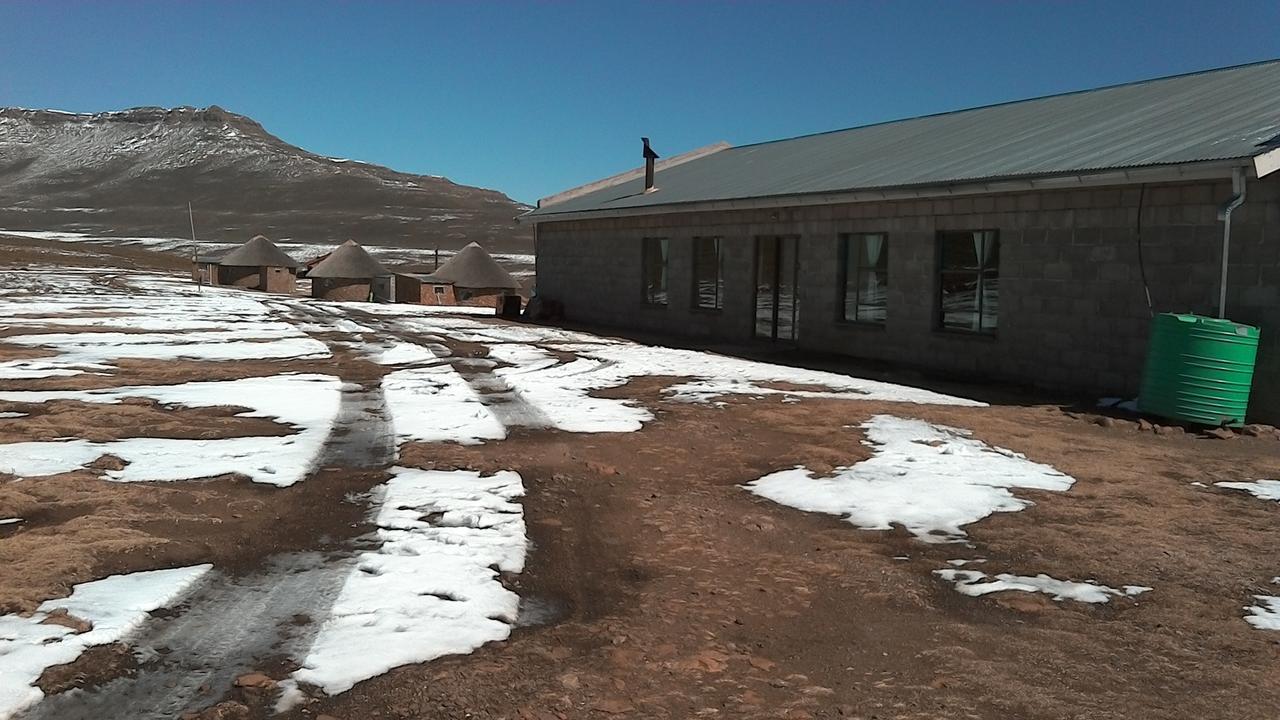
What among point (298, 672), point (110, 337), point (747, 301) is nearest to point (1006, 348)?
point (747, 301)

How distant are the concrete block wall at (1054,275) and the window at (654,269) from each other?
254 centimetres

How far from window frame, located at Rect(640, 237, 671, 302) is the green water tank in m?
11.9

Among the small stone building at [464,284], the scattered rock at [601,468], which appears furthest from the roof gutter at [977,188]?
the small stone building at [464,284]

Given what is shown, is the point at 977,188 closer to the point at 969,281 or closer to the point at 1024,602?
the point at 969,281

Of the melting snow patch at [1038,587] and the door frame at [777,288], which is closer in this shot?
the melting snow patch at [1038,587]

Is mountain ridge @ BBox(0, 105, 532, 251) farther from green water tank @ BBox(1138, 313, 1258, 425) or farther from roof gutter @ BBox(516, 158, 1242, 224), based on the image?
green water tank @ BBox(1138, 313, 1258, 425)

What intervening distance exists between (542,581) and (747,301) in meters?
13.6

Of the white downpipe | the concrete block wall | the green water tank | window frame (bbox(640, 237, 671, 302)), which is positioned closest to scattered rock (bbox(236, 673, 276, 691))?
the green water tank

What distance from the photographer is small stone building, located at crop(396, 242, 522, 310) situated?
3484 cm

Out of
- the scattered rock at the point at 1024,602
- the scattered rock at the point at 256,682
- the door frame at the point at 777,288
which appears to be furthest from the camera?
the door frame at the point at 777,288

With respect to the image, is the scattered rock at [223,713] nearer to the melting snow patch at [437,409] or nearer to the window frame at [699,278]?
the melting snow patch at [437,409]

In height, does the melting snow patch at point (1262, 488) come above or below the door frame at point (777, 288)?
below

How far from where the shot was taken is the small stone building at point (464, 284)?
114 ft

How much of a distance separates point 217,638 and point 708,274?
15.9 meters
